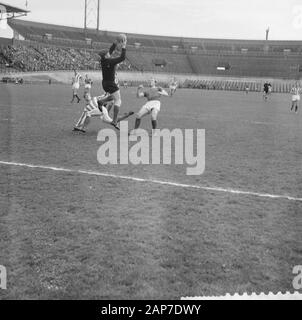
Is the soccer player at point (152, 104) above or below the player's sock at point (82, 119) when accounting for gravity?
above

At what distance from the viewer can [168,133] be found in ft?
44.9

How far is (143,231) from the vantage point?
209 inches

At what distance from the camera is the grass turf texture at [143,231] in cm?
405

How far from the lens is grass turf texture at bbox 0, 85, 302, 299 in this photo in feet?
13.3

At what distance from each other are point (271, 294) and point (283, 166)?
5.74m

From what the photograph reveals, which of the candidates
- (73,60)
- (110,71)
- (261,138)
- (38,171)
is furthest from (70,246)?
(73,60)

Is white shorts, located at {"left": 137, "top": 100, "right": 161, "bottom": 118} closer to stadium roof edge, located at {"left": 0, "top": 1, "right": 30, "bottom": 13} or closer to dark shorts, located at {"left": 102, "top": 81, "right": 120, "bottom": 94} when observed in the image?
dark shorts, located at {"left": 102, "top": 81, "right": 120, "bottom": 94}

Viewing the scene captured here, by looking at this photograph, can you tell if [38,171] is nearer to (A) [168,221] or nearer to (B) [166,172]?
(B) [166,172]

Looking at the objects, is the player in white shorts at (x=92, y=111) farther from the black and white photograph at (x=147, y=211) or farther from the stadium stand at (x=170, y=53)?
the stadium stand at (x=170, y=53)

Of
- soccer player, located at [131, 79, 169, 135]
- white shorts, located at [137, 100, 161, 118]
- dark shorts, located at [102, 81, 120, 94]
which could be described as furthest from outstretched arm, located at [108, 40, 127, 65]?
white shorts, located at [137, 100, 161, 118]

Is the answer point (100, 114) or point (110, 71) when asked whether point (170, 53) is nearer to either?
point (110, 71)
